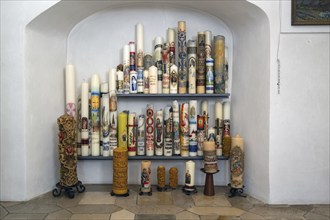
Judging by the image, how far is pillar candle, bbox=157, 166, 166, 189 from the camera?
8.61ft

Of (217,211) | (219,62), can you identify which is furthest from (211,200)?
(219,62)

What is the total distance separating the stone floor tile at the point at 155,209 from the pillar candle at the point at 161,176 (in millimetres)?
348

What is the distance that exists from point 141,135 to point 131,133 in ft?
0.27

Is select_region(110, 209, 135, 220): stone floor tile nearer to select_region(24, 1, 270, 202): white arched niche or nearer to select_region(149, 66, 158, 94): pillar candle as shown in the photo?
select_region(24, 1, 270, 202): white arched niche

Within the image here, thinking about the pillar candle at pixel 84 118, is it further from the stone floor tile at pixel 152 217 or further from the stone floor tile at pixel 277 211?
the stone floor tile at pixel 277 211

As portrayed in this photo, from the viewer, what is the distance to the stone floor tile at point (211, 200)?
7.72ft

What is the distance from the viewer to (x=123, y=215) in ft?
6.99

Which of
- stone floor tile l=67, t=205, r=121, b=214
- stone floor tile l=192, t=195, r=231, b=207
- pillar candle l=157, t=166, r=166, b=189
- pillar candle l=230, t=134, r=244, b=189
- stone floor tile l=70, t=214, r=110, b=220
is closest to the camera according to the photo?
stone floor tile l=70, t=214, r=110, b=220

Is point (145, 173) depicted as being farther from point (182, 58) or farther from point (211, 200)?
point (182, 58)

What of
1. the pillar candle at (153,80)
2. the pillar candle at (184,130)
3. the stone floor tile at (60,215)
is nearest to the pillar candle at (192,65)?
the pillar candle at (184,130)

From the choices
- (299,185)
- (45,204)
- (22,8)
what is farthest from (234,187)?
(22,8)

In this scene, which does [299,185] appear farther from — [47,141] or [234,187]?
[47,141]

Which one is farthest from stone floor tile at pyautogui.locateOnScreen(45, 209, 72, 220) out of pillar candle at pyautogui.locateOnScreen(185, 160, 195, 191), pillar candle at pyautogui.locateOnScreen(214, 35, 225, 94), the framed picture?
the framed picture

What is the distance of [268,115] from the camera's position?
235 centimetres
